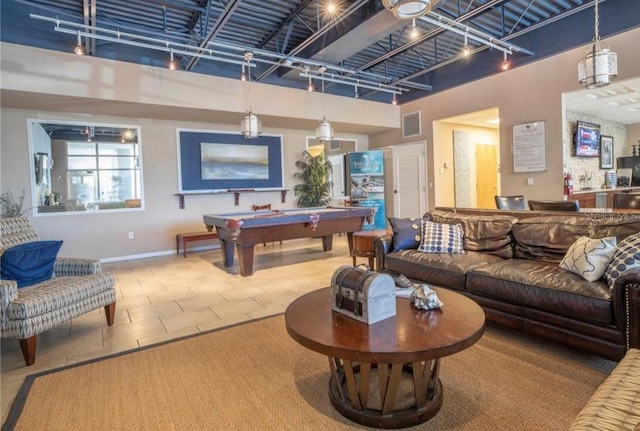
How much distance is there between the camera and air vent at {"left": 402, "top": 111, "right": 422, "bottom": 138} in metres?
7.79

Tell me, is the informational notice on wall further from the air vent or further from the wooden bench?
the wooden bench

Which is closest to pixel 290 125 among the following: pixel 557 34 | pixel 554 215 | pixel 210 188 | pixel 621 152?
pixel 210 188

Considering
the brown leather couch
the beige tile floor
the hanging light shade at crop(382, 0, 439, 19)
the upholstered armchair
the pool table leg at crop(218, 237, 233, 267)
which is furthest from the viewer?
the pool table leg at crop(218, 237, 233, 267)

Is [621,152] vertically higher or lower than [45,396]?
higher

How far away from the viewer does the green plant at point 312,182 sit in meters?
7.84

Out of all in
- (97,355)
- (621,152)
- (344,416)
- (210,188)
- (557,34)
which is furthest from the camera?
(621,152)

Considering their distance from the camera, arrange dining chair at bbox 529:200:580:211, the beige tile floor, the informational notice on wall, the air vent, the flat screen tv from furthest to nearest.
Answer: the air vent → the flat screen tv → the informational notice on wall → dining chair at bbox 529:200:580:211 → the beige tile floor

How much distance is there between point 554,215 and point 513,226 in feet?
1.10

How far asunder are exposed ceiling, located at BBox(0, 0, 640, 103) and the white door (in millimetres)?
2184

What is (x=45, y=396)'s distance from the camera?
6.84 ft

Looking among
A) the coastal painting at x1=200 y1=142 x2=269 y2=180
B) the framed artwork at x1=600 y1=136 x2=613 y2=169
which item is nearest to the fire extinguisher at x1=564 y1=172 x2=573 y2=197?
the framed artwork at x1=600 y1=136 x2=613 y2=169

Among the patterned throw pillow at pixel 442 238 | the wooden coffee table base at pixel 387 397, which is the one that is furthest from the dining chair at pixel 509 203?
the wooden coffee table base at pixel 387 397

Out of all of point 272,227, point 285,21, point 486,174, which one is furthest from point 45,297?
point 486,174

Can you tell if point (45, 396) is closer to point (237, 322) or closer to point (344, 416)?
point (237, 322)
